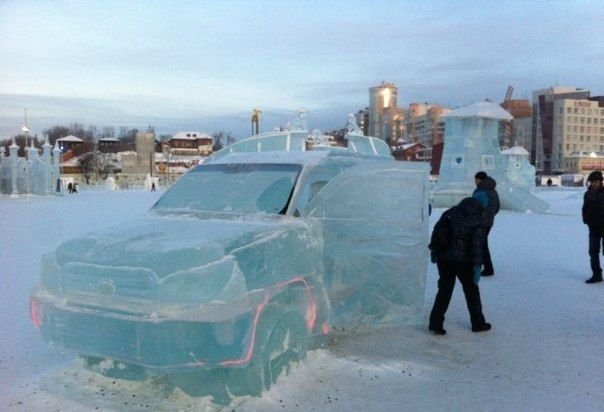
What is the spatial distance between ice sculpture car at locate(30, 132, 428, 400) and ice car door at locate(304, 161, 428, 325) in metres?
0.01

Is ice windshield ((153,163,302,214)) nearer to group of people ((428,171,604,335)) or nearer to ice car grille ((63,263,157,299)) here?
ice car grille ((63,263,157,299))

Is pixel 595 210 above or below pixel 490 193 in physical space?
below

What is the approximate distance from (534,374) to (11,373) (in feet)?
14.8

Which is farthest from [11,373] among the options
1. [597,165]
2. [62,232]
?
[597,165]

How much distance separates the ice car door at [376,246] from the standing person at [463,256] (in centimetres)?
47

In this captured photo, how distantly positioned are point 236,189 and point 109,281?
1909 millimetres

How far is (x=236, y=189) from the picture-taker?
213 inches

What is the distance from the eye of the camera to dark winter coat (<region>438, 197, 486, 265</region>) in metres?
5.69

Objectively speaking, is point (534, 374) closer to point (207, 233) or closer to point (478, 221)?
point (478, 221)

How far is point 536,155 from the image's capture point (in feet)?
374

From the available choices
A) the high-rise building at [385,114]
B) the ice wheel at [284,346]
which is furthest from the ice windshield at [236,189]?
the high-rise building at [385,114]

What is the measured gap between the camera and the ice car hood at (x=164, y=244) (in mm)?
3740

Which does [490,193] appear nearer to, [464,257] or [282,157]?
[464,257]

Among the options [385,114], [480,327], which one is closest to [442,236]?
[480,327]
